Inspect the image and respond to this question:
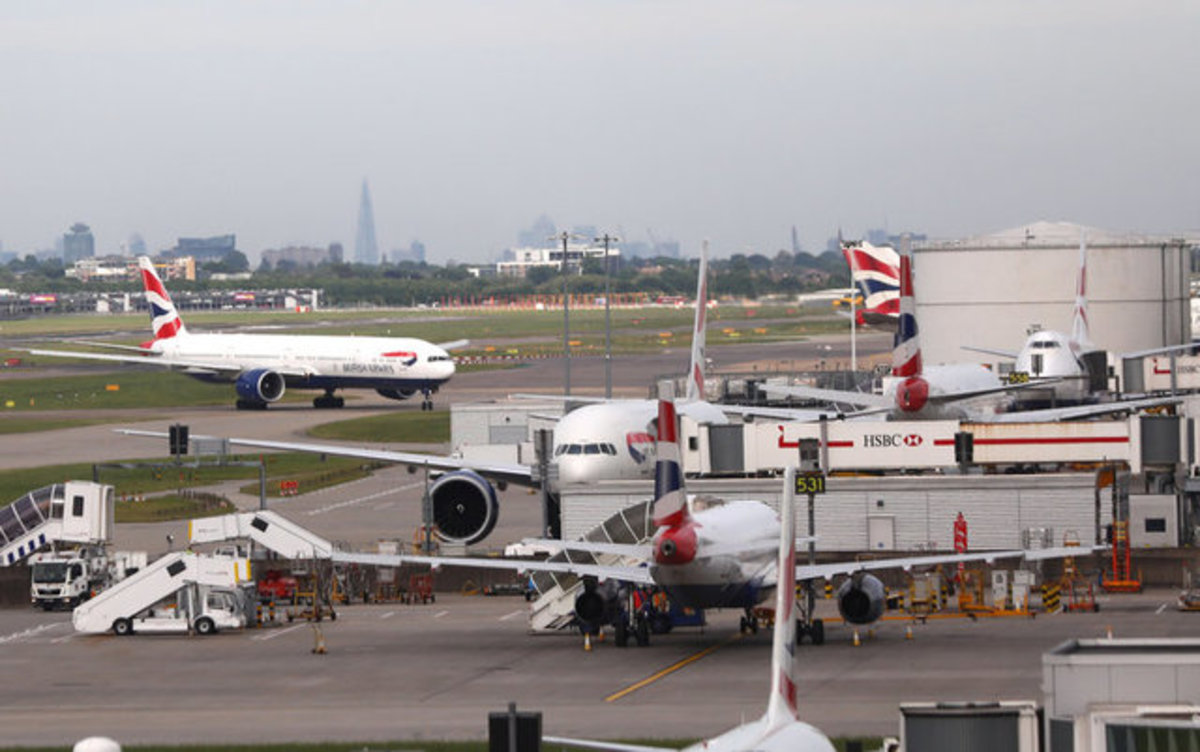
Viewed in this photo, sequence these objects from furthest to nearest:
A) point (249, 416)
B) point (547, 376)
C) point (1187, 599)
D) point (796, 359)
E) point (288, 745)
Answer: point (796, 359), point (547, 376), point (249, 416), point (1187, 599), point (288, 745)

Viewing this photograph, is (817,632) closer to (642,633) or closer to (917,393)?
(642,633)

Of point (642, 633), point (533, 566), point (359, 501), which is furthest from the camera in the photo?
point (359, 501)

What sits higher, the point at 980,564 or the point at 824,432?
the point at 824,432

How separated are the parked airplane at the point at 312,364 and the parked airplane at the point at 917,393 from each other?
175 ft

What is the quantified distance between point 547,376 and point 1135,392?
72.2 m

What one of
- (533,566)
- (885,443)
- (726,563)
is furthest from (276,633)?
(885,443)

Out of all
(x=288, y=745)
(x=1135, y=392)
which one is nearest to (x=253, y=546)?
(x=288, y=745)

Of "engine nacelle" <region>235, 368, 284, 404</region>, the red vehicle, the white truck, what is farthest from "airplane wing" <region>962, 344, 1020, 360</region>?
the white truck

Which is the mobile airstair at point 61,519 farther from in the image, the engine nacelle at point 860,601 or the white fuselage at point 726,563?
the engine nacelle at point 860,601

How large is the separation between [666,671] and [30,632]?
19.5m

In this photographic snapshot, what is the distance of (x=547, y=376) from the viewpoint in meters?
156

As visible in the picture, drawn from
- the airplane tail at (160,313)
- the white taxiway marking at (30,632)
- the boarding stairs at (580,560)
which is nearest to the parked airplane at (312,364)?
the airplane tail at (160,313)

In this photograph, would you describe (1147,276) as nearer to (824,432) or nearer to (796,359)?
(824,432)

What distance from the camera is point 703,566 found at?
41938 mm
